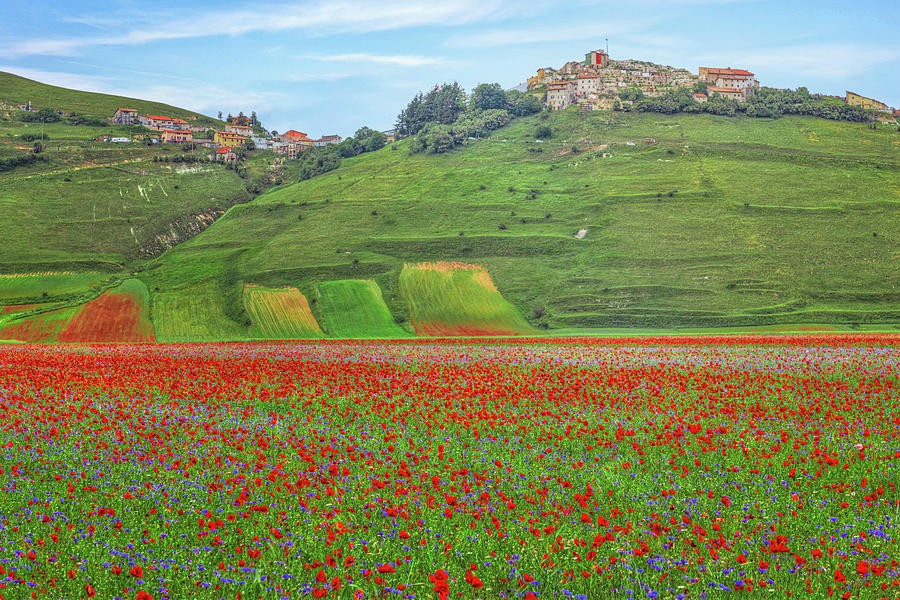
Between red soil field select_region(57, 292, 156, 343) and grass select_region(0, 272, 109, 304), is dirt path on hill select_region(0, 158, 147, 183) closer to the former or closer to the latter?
grass select_region(0, 272, 109, 304)

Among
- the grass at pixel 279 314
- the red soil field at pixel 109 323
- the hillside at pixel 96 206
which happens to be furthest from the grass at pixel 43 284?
the grass at pixel 279 314

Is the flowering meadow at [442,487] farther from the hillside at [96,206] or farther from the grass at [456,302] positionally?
the hillside at [96,206]

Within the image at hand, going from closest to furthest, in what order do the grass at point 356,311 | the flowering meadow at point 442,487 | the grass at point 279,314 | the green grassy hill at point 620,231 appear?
the flowering meadow at point 442,487, the grass at point 279,314, the grass at point 356,311, the green grassy hill at point 620,231

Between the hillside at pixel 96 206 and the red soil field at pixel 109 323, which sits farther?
the hillside at pixel 96 206

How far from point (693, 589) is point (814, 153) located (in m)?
190

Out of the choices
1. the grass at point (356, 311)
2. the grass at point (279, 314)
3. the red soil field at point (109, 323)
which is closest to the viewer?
the red soil field at point (109, 323)

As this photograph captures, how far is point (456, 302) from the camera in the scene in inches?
4131

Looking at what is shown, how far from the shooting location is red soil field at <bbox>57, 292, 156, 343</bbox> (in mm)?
83062

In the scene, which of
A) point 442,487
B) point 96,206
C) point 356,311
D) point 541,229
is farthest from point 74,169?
point 442,487

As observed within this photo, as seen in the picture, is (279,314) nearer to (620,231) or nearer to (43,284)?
(43,284)

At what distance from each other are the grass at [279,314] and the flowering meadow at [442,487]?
214 feet

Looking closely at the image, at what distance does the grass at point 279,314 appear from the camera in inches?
3629

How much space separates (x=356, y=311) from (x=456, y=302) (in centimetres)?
1574

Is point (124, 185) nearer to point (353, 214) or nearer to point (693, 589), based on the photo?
point (353, 214)
